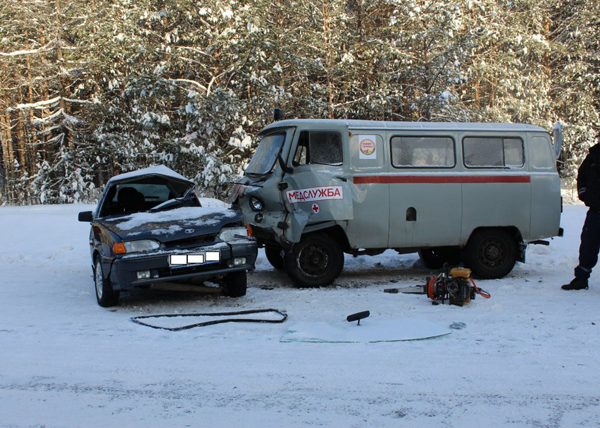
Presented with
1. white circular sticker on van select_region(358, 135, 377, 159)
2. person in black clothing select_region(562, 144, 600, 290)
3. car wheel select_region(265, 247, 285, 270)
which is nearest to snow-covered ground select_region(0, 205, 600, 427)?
person in black clothing select_region(562, 144, 600, 290)

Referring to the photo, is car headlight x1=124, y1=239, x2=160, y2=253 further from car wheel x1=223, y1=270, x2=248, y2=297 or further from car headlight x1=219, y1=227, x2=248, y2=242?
car wheel x1=223, y1=270, x2=248, y2=297

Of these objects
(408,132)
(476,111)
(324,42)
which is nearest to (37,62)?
(324,42)

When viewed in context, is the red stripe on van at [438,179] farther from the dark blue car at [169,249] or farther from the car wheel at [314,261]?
the dark blue car at [169,249]

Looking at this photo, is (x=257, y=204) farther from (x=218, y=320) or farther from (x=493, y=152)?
(x=493, y=152)

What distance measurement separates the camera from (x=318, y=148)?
862 centimetres

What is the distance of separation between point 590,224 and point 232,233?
15.9 ft

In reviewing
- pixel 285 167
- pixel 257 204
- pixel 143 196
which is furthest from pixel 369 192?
pixel 143 196

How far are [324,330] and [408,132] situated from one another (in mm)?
4216

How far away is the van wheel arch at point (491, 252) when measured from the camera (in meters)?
9.15

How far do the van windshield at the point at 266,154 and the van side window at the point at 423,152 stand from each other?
177cm

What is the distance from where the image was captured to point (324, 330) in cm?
578

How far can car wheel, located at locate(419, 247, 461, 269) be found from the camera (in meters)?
10.1

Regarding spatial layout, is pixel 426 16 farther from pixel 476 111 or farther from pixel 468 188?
pixel 468 188

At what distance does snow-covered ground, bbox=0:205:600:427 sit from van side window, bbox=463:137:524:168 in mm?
2116
